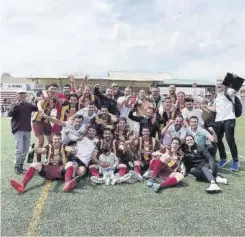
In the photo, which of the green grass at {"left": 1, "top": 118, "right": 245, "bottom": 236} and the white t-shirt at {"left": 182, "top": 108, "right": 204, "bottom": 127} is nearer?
the green grass at {"left": 1, "top": 118, "right": 245, "bottom": 236}

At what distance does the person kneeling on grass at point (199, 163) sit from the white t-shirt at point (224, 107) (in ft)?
3.26

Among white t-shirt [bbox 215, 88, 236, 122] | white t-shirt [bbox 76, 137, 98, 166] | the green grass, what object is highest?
white t-shirt [bbox 215, 88, 236, 122]

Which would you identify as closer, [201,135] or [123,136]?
[201,135]

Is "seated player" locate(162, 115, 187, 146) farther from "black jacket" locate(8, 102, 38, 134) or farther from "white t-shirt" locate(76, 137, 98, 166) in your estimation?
"black jacket" locate(8, 102, 38, 134)

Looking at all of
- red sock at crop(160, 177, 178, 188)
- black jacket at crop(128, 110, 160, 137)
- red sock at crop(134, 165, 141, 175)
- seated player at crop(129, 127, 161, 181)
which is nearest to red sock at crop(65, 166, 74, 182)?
red sock at crop(134, 165, 141, 175)

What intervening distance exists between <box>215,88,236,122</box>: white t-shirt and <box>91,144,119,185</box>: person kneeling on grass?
247 cm

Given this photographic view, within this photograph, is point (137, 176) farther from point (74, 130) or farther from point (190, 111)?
point (190, 111)

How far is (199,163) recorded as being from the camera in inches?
262

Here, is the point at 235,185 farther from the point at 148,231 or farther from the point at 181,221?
the point at 148,231

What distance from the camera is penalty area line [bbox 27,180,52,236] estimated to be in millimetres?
4211

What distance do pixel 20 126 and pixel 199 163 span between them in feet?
11.9

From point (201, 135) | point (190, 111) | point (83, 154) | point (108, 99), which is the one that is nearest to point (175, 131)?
point (201, 135)

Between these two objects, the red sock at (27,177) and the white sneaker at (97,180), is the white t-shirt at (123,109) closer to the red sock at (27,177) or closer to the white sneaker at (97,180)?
the white sneaker at (97,180)

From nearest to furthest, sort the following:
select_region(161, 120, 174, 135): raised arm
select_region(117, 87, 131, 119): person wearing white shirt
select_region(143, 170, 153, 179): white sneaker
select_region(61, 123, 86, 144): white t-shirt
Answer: select_region(143, 170, 153, 179): white sneaker, select_region(61, 123, 86, 144): white t-shirt, select_region(161, 120, 174, 135): raised arm, select_region(117, 87, 131, 119): person wearing white shirt
